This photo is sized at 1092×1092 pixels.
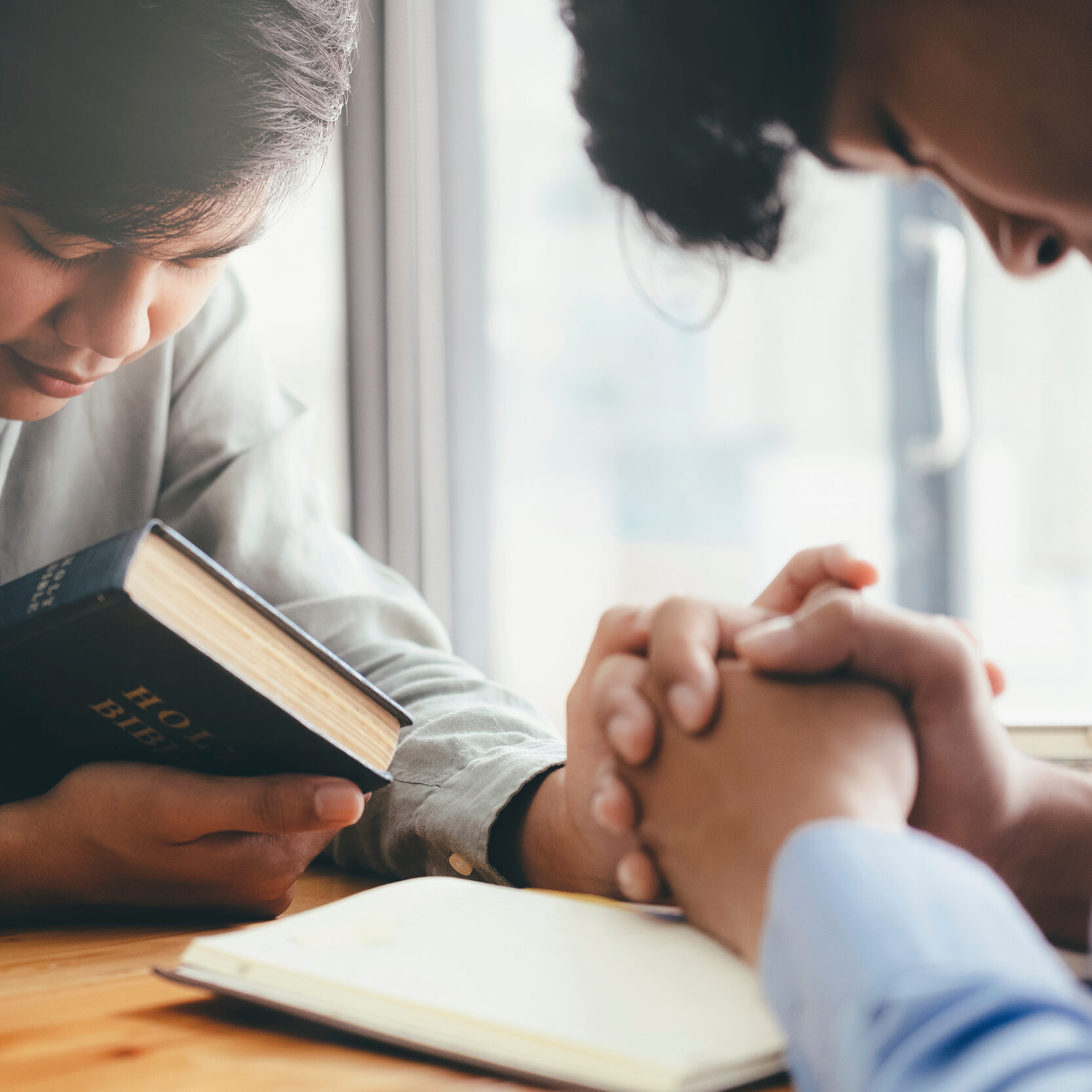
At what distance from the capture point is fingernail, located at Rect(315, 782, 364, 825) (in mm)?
501

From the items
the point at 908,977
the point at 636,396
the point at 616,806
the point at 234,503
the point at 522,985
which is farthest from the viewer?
the point at 636,396

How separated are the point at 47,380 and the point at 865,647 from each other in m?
0.57

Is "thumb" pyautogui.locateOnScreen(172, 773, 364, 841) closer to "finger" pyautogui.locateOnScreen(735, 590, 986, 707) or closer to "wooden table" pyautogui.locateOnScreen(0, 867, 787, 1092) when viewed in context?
"wooden table" pyautogui.locateOnScreen(0, 867, 787, 1092)

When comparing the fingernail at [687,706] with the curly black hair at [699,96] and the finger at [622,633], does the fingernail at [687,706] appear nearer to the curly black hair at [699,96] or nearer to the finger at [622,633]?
the finger at [622,633]

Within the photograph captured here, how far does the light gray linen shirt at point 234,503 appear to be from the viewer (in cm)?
76

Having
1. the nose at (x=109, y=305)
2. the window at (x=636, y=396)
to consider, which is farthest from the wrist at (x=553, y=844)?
the window at (x=636, y=396)

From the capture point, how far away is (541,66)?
1864 mm

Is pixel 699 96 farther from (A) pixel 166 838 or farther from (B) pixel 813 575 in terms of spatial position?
(A) pixel 166 838

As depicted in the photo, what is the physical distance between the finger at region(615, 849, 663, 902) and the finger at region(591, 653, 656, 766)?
0.13ft

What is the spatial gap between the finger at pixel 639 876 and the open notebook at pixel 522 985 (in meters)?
0.01

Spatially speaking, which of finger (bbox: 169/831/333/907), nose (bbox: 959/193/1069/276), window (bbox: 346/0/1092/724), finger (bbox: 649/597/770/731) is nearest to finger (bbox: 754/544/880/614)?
finger (bbox: 649/597/770/731)

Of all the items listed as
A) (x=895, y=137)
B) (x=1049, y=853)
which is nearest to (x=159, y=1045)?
(x=1049, y=853)

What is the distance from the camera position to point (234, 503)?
87 centimetres

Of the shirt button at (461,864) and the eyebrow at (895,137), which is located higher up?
the eyebrow at (895,137)
